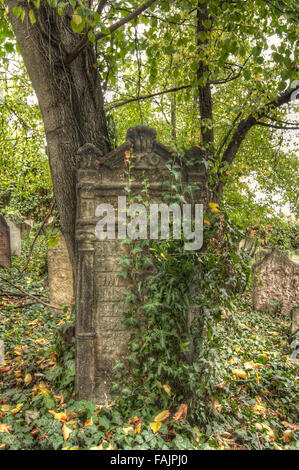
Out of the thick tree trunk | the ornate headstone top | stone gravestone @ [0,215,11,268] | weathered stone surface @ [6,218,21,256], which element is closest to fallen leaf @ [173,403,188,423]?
the thick tree trunk

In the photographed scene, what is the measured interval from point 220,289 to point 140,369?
1105 millimetres

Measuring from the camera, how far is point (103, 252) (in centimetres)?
322

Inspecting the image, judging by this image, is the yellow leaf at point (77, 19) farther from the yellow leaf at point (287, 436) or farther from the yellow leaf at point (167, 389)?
the yellow leaf at point (287, 436)

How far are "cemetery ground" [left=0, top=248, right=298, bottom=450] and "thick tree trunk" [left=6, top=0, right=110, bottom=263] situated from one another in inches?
54.2

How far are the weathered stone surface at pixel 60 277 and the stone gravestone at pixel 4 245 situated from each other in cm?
255

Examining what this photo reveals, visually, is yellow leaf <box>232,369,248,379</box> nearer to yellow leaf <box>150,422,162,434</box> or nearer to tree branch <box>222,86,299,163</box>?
yellow leaf <box>150,422,162,434</box>

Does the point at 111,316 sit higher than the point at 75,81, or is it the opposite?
the point at 75,81

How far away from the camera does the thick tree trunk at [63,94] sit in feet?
9.86

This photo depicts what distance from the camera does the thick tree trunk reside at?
301cm

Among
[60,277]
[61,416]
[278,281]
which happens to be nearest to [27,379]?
[61,416]

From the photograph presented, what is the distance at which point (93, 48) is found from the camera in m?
3.42
